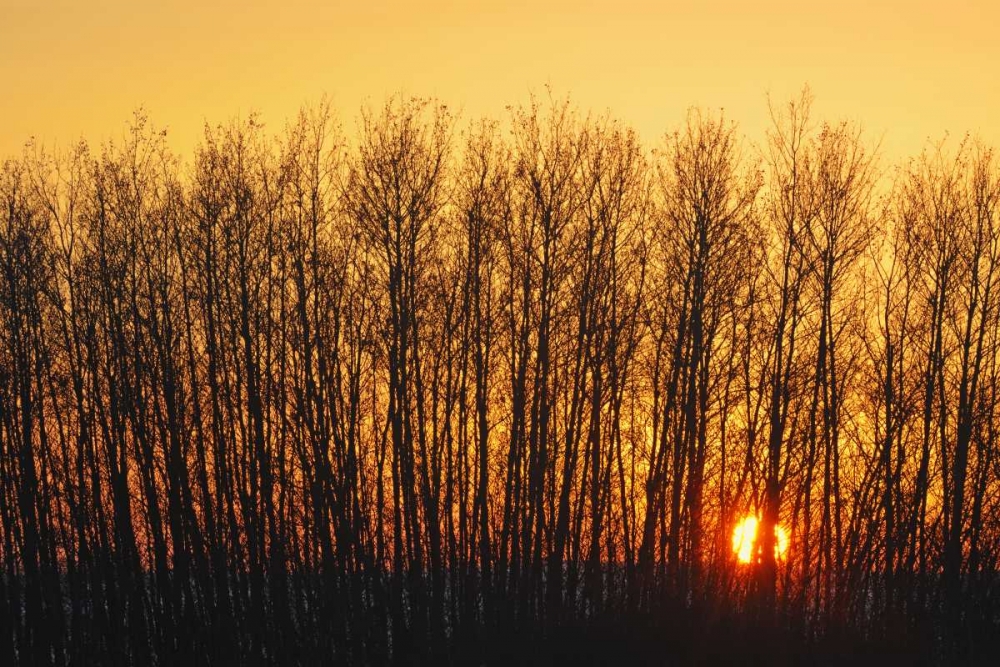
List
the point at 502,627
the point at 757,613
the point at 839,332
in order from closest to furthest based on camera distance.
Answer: the point at 757,613
the point at 502,627
the point at 839,332

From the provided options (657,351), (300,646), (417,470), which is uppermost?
(657,351)

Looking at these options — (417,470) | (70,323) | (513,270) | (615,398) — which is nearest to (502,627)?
(417,470)

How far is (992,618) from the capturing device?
25.9 metres

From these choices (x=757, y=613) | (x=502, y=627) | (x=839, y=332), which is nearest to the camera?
(x=757, y=613)

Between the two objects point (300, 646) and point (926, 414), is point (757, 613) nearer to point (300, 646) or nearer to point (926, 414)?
point (926, 414)

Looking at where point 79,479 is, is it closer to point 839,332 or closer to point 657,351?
point 657,351

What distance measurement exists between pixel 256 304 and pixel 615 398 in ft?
30.3

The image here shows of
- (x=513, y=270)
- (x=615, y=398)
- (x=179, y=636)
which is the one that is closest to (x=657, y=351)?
(x=615, y=398)

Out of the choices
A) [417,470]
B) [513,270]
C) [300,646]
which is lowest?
[300,646]

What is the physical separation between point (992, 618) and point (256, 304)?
18463 millimetres

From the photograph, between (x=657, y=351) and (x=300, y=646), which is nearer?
(x=300, y=646)

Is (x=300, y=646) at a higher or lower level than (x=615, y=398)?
lower

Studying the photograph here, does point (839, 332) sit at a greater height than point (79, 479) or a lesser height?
greater

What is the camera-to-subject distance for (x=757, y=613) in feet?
81.5
